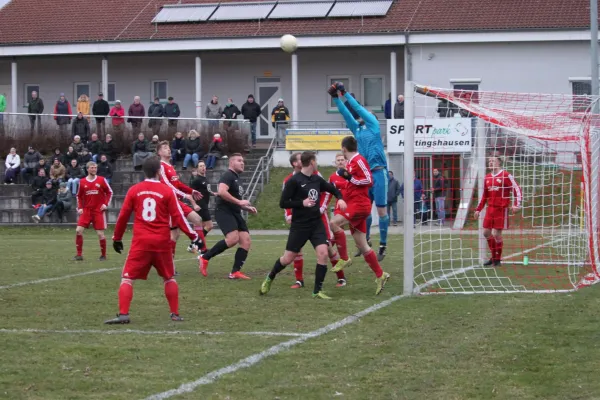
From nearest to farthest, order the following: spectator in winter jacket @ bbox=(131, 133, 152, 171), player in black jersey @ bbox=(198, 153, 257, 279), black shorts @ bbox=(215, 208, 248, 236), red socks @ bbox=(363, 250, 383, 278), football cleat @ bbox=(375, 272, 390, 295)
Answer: football cleat @ bbox=(375, 272, 390, 295) → red socks @ bbox=(363, 250, 383, 278) → player in black jersey @ bbox=(198, 153, 257, 279) → black shorts @ bbox=(215, 208, 248, 236) → spectator in winter jacket @ bbox=(131, 133, 152, 171)

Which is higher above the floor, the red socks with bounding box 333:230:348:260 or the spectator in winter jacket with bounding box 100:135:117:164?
the spectator in winter jacket with bounding box 100:135:117:164

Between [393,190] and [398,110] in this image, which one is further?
[398,110]

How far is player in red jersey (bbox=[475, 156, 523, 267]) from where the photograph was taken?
49.2 ft

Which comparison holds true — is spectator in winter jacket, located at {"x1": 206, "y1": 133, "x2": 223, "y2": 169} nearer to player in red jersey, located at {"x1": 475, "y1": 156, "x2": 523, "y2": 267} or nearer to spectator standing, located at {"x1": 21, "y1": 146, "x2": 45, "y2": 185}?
spectator standing, located at {"x1": 21, "y1": 146, "x2": 45, "y2": 185}

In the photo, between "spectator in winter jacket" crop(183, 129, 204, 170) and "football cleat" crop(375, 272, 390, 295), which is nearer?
"football cleat" crop(375, 272, 390, 295)

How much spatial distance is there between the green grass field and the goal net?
Answer: 1.88m

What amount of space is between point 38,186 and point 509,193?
1870 cm

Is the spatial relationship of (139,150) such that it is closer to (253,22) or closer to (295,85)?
(295,85)

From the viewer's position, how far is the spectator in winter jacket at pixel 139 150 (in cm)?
3011

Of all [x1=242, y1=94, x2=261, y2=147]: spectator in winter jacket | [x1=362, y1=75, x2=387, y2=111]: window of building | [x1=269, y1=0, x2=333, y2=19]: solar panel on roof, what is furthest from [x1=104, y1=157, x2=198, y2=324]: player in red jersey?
[x1=362, y1=75, x2=387, y2=111]: window of building

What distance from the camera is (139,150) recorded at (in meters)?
30.5

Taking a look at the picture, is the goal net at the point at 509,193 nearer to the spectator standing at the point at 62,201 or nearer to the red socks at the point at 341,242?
the red socks at the point at 341,242

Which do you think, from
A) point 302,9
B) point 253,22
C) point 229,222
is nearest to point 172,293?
point 229,222

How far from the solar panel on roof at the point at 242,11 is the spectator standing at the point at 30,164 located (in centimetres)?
1139
